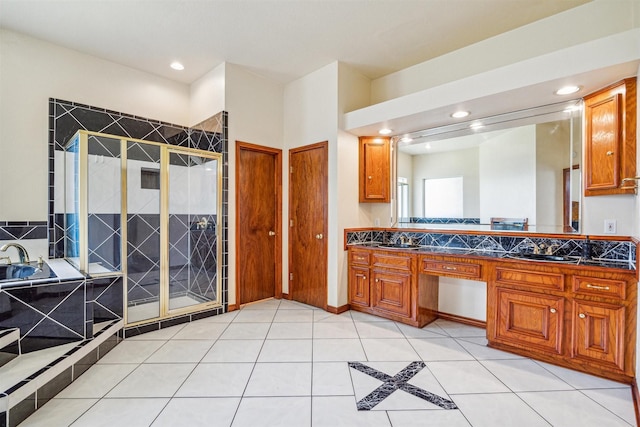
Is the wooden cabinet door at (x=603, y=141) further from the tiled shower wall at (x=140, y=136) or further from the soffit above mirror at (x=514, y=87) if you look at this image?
the tiled shower wall at (x=140, y=136)

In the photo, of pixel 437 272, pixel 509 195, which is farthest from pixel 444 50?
pixel 437 272

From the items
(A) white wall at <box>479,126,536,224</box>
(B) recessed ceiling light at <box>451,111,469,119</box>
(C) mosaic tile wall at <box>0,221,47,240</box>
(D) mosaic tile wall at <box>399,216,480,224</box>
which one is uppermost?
(B) recessed ceiling light at <box>451,111,469,119</box>

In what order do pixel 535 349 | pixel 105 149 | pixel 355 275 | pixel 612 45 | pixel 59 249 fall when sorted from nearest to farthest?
pixel 612 45 → pixel 535 349 → pixel 105 149 → pixel 59 249 → pixel 355 275

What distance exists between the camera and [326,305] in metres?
3.55

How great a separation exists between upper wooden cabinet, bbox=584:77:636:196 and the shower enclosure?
3539 mm

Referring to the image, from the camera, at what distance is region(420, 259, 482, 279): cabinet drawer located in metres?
2.65

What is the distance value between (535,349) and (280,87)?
4.00m

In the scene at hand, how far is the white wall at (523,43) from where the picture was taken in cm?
232

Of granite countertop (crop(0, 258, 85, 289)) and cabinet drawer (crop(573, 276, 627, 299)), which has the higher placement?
granite countertop (crop(0, 258, 85, 289))

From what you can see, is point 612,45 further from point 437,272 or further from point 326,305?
point 326,305

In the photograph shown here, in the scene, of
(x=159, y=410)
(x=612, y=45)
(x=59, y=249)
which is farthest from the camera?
(x=59, y=249)

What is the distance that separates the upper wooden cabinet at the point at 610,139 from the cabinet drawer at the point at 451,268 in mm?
1082

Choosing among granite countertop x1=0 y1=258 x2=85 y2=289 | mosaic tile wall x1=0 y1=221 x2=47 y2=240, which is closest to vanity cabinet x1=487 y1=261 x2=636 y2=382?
granite countertop x1=0 y1=258 x2=85 y2=289

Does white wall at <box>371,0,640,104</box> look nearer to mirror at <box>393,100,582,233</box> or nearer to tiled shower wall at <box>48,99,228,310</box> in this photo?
mirror at <box>393,100,582,233</box>
